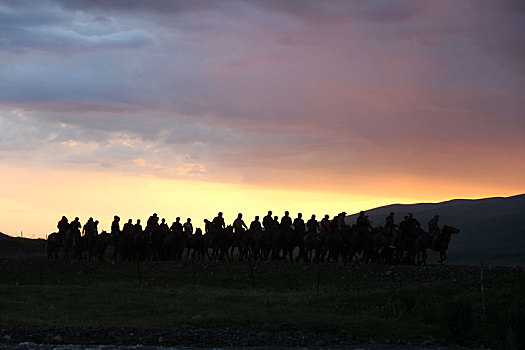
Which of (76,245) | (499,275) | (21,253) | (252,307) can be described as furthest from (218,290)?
(21,253)

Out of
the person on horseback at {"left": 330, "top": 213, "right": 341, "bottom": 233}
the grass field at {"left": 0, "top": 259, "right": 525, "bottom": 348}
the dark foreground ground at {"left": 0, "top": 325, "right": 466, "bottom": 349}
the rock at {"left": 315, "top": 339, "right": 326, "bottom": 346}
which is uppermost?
the person on horseback at {"left": 330, "top": 213, "right": 341, "bottom": 233}

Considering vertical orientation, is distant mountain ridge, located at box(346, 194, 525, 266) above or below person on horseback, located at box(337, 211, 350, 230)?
above

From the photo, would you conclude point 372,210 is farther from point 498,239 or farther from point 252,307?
point 252,307

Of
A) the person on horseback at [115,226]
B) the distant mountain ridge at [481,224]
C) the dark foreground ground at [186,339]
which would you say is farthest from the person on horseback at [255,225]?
the distant mountain ridge at [481,224]

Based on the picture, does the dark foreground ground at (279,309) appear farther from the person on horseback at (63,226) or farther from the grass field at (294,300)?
the person on horseback at (63,226)

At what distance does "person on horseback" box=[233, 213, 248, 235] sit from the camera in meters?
43.1

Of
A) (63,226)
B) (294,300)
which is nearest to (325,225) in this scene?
(294,300)

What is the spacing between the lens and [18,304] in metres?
28.8

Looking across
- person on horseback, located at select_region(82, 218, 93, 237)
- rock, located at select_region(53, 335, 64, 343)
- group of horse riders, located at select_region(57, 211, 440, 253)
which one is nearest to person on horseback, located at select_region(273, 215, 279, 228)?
group of horse riders, located at select_region(57, 211, 440, 253)

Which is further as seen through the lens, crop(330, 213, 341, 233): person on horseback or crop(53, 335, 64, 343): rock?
crop(330, 213, 341, 233): person on horseback

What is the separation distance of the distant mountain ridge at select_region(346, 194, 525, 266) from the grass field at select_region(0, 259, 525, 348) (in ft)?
108

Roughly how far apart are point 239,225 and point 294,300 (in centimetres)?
1355

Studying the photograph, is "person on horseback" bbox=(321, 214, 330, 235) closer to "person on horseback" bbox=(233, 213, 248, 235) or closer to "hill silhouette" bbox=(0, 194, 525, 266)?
"person on horseback" bbox=(233, 213, 248, 235)

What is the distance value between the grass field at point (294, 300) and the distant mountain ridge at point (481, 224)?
Answer: 3277 centimetres
